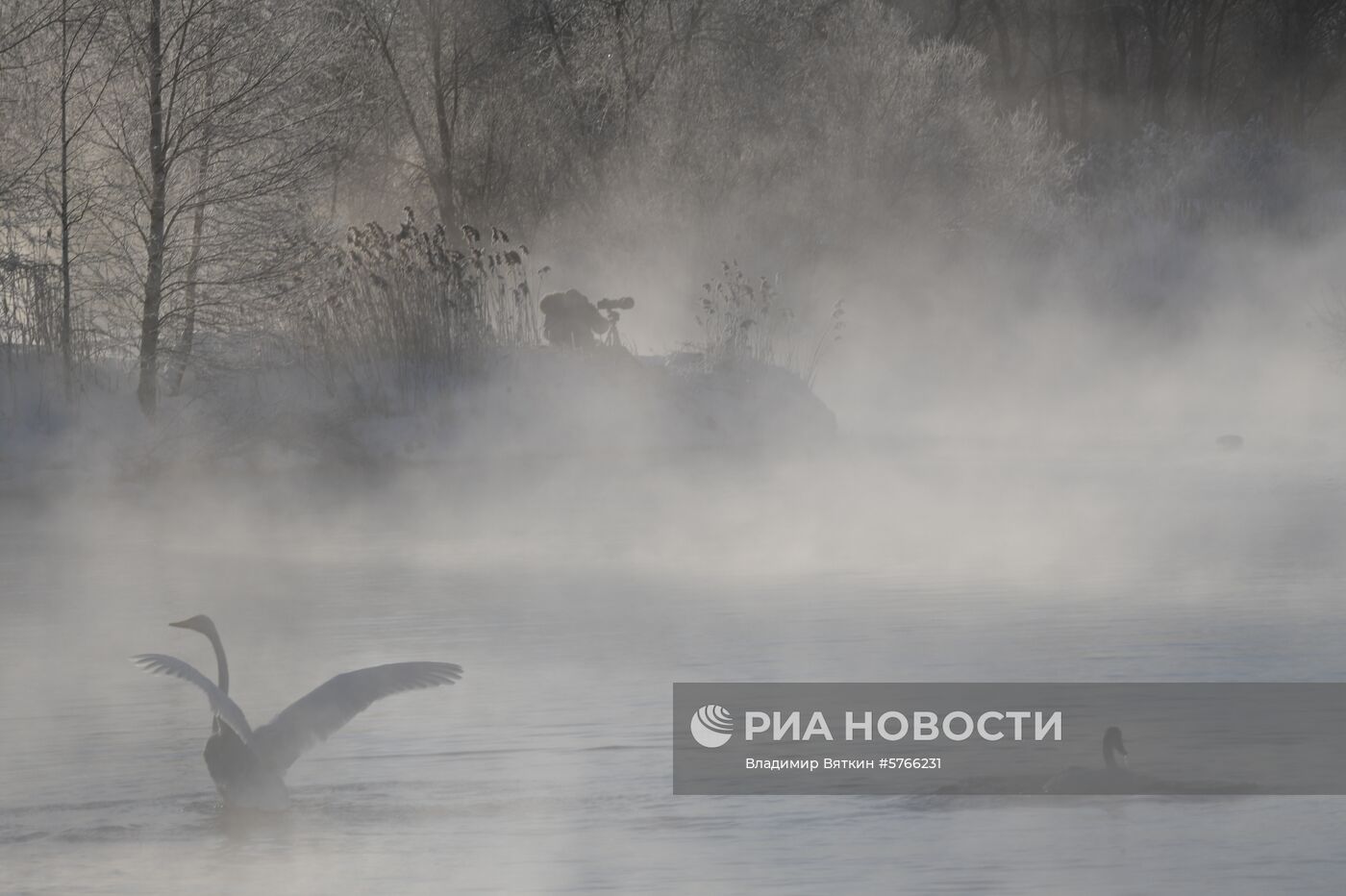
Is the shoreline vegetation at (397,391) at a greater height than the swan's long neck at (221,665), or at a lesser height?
greater

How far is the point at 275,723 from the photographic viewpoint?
24.0ft

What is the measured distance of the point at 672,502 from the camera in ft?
55.5

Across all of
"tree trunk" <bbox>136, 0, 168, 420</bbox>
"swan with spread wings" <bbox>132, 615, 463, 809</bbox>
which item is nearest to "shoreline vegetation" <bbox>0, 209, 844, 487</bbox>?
"tree trunk" <bbox>136, 0, 168, 420</bbox>

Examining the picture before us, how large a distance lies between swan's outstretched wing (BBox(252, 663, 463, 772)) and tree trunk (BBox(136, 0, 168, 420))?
12.6 metres

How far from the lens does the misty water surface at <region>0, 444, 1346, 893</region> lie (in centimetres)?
670

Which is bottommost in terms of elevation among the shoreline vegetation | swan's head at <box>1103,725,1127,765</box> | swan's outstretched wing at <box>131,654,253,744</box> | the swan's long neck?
swan's head at <box>1103,725,1127,765</box>

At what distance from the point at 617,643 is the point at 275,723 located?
3245 mm

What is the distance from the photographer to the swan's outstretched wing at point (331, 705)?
733 cm

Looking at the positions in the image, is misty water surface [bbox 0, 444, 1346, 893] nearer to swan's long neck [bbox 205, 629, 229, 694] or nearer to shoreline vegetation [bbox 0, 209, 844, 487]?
swan's long neck [bbox 205, 629, 229, 694]

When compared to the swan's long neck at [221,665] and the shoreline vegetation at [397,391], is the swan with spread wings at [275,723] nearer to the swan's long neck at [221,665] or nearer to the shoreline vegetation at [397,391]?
the swan's long neck at [221,665]

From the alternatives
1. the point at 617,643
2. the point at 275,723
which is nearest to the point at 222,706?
the point at 275,723

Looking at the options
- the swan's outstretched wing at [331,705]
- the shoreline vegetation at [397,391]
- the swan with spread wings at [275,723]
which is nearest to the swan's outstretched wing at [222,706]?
the swan with spread wings at [275,723]

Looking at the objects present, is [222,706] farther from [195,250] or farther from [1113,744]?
[195,250]

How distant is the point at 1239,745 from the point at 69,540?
9901 mm
